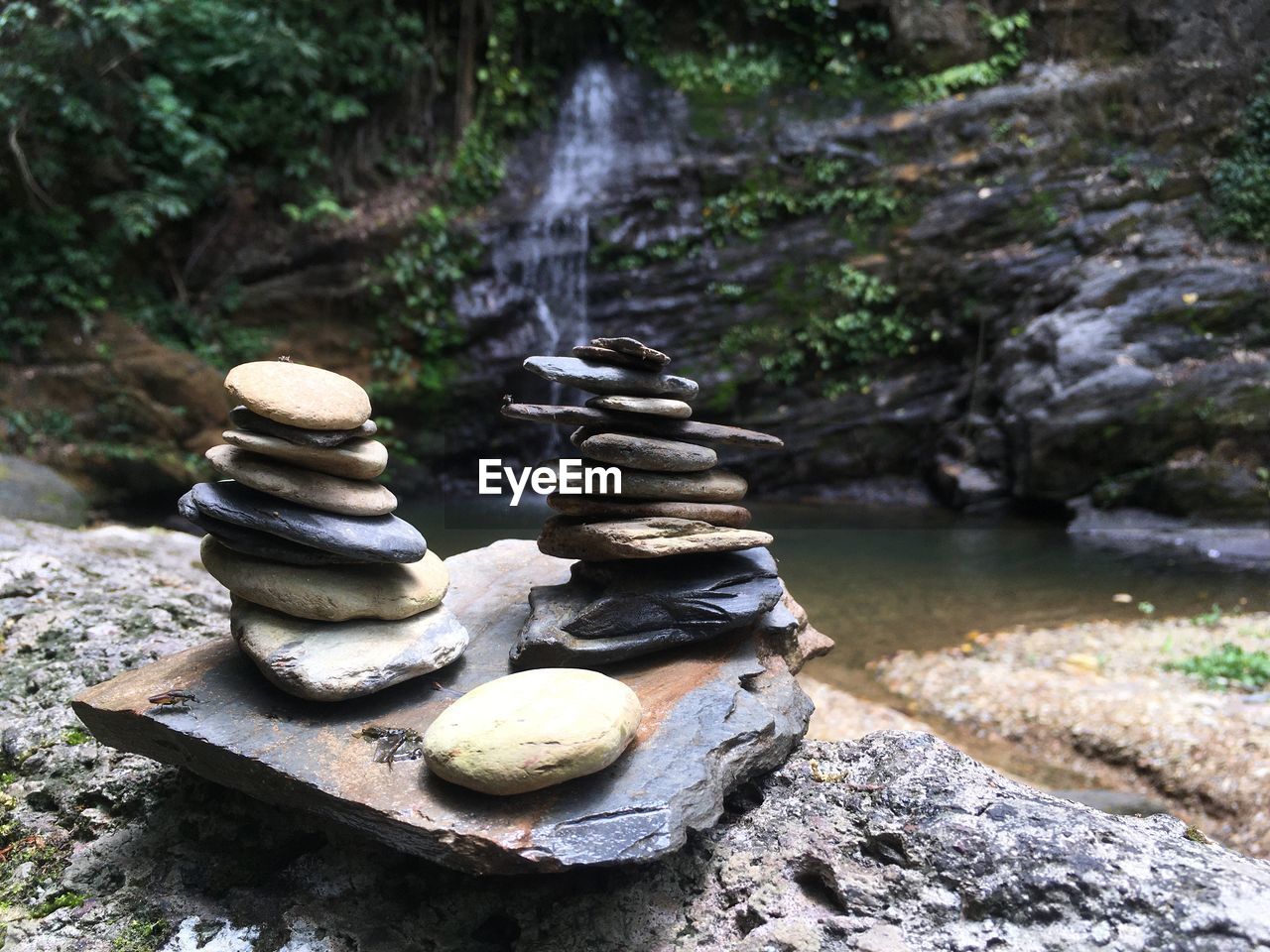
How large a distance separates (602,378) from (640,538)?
62 centimetres

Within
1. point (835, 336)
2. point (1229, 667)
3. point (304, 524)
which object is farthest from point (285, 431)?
point (835, 336)

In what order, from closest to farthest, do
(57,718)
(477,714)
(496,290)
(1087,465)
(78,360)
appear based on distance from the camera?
(477,714), (57,718), (1087,465), (78,360), (496,290)

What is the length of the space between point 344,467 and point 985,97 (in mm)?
12812

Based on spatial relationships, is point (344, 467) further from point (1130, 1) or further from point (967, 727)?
point (1130, 1)

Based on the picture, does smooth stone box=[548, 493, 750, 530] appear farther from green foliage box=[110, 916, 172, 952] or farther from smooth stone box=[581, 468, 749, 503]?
green foliage box=[110, 916, 172, 952]

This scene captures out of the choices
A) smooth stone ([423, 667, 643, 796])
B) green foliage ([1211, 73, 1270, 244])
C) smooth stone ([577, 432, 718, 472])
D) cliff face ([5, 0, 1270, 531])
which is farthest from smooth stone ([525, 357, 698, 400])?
green foliage ([1211, 73, 1270, 244])

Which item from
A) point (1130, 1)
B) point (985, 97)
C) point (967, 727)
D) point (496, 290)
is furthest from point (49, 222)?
point (1130, 1)

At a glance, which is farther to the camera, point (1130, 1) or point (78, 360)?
point (1130, 1)

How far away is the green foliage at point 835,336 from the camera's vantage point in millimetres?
11500

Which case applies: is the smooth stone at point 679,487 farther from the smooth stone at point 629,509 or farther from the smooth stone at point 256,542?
the smooth stone at point 256,542

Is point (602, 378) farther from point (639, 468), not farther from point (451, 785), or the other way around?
point (451, 785)

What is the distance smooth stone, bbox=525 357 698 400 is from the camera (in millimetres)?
2928

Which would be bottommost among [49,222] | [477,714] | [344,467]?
[477,714]

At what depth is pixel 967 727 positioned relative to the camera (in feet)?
16.8
